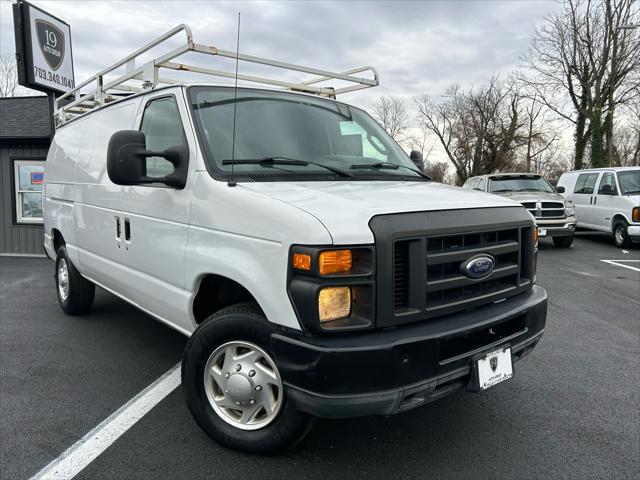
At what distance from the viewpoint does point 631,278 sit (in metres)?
8.34

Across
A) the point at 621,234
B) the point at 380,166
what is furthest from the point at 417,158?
the point at 621,234

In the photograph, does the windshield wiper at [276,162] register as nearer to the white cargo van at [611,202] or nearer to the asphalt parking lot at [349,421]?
the asphalt parking lot at [349,421]

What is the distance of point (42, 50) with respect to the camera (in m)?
9.65

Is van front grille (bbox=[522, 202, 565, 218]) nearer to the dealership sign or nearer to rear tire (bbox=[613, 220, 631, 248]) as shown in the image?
rear tire (bbox=[613, 220, 631, 248])

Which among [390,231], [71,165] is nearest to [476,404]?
[390,231]

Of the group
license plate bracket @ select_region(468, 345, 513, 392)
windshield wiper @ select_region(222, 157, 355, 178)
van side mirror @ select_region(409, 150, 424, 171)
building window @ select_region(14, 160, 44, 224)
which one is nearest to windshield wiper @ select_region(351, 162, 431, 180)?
windshield wiper @ select_region(222, 157, 355, 178)

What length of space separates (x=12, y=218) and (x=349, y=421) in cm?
1135

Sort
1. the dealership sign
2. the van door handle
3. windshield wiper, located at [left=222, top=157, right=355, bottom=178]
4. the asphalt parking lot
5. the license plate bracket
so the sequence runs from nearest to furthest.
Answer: the license plate bracket, the asphalt parking lot, windshield wiper, located at [left=222, top=157, right=355, bottom=178], the van door handle, the dealership sign

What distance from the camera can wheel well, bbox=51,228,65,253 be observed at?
18.5 ft

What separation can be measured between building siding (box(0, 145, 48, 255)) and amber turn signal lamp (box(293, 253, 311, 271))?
1119 centimetres

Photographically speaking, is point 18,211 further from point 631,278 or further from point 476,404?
point 631,278

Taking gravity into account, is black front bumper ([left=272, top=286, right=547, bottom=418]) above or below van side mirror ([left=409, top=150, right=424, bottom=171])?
below

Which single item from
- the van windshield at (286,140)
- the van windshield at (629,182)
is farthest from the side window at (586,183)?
the van windshield at (286,140)

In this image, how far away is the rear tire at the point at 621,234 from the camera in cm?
1180
